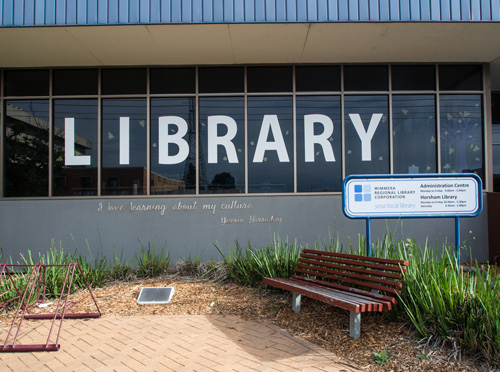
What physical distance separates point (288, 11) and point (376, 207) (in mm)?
3584

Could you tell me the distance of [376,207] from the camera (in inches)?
213

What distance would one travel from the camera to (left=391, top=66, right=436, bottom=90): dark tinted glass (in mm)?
8570

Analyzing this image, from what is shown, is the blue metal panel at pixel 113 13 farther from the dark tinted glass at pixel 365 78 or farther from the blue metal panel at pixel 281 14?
the dark tinted glass at pixel 365 78

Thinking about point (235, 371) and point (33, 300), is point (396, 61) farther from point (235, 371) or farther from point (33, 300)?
point (33, 300)

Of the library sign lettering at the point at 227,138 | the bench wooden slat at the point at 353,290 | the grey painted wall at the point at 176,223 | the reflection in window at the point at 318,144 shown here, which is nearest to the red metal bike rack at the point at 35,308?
the grey painted wall at the point at 176,223

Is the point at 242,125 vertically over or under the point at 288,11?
under

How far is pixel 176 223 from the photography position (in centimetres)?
823

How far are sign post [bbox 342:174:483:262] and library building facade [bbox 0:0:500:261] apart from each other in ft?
8.93

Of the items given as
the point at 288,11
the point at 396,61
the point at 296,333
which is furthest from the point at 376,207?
the point at 396,61

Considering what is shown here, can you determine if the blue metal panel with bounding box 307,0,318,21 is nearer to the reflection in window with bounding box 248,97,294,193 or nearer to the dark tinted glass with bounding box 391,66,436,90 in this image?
the reflection in window with bounding box 248,97,294,193

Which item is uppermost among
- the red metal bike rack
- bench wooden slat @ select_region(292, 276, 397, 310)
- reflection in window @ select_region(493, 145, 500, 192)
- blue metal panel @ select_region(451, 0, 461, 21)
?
blue metal panel @ select_region(451, 0, 461, 21)

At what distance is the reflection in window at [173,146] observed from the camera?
8414 millimetres

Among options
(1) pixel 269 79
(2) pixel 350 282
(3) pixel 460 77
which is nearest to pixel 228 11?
(1) pixel 269 79

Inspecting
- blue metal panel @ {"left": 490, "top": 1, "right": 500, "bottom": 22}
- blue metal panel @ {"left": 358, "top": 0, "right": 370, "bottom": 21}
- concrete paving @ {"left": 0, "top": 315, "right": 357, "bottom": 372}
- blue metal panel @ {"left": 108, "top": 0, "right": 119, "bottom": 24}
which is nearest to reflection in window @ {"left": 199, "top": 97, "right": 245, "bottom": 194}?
blue metal panel @ {"left": 108, "top": 0, "right": 119, "bottom": 24}
